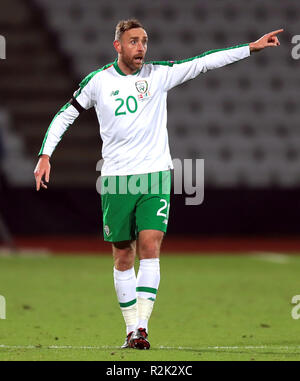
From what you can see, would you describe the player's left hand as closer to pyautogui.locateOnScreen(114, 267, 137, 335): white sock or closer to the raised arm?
the raised arm

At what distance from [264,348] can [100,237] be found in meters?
10.9

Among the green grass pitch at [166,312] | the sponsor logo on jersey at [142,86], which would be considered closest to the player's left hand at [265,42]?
the sponsor logo on jersey at [142,86]

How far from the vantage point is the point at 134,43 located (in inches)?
226

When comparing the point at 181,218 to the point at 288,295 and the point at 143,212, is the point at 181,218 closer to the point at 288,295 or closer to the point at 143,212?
the point at 288,295

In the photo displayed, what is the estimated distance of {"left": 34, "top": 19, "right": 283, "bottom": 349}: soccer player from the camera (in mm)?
5758

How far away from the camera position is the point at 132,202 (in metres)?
5.82

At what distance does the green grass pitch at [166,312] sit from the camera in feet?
18.4

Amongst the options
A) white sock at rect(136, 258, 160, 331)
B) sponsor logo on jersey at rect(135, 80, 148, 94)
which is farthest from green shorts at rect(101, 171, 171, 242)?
sponsor logo on jersey at rect(135, 80, 148, 94)

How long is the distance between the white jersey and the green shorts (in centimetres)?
6

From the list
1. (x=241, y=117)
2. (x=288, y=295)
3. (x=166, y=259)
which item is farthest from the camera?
(x=241, y=117)

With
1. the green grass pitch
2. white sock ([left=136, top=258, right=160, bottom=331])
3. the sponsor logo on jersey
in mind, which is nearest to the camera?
the green grass pitch

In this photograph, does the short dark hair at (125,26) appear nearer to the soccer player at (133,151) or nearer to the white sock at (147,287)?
the soccer player at (133,151)

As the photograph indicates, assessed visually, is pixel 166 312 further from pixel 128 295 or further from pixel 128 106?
pixel 128 106
